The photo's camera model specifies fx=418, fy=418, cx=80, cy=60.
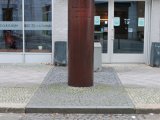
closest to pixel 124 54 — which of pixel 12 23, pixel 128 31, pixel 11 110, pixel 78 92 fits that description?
pixel 128 31

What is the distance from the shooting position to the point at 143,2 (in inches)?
608

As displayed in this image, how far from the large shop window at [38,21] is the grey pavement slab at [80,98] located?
3.84 m

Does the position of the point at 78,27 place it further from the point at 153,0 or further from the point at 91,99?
the point at 153,0

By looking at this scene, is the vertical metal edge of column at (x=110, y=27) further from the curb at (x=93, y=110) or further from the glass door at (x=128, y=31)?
the curb at (x=93, y=110)

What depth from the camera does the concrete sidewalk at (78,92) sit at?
336 inches

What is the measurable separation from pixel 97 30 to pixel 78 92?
5.88 metres

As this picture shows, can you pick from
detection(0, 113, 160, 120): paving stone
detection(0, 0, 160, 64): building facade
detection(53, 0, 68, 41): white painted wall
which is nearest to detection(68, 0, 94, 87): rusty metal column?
detection(0, 113, 160, 120): paving stone


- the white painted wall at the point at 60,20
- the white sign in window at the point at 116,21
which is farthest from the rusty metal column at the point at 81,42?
the white sign in window at the point at 116,21

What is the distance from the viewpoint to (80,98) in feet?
30.5

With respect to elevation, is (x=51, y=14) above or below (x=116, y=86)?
above

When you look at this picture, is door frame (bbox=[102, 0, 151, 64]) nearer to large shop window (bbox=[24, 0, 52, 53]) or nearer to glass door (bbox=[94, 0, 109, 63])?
glass door (bbox=[94, 0, 109, 63])

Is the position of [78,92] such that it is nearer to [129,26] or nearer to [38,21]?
[38,21]

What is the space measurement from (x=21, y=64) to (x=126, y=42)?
3974 mm

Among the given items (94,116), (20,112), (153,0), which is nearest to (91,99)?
(94,116)
